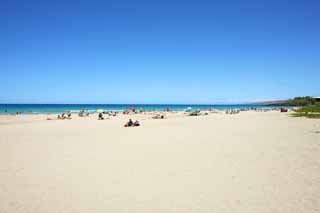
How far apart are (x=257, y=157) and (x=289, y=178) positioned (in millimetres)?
2071

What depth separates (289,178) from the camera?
5438 millimetres

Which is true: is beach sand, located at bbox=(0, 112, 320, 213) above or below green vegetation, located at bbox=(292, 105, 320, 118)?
below

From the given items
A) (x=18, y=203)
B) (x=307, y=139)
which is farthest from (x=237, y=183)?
(x=307, y=139)

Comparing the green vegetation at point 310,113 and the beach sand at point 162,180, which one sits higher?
the green vegetation at point 310,113

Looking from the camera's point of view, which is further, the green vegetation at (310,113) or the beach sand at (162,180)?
the green vegetation at (310,113)

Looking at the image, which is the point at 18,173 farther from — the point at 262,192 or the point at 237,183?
the point at 262,192

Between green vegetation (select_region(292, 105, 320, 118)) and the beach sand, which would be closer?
the beach sand

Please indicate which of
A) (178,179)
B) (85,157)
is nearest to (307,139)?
(178,179)

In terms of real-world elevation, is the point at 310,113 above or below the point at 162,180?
above

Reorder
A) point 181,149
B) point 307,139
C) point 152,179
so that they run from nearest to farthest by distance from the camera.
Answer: point 152,179, point 181,149, point 307,139

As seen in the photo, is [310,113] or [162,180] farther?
[310,113]

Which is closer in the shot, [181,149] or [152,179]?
[152,179]

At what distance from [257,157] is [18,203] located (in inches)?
277

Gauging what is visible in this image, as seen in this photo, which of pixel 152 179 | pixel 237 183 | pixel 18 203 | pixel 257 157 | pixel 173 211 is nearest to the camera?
pixel 173 211
